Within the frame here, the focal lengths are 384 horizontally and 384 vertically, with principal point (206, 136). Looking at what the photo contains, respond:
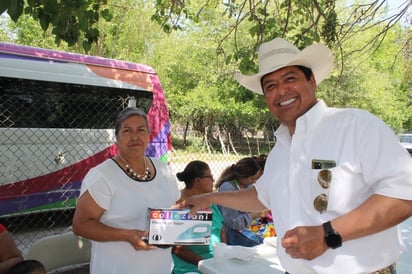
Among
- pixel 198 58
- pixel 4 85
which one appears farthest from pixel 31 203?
pixel 198 58

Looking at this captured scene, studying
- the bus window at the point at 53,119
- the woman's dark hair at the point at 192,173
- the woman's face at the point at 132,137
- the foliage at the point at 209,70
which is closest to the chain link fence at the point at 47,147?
the bus window at the point at 53,119

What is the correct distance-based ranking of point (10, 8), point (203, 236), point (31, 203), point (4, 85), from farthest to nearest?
point (31, 203) → point (4, 85) → point (203, 236) → point (10, 8)

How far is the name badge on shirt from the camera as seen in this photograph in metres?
1.36

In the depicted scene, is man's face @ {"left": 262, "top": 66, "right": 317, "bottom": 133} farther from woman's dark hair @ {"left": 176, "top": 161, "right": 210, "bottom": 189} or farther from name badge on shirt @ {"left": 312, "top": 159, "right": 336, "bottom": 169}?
woman's dark hair @ {"left": 176, "top": 161, "right": 210, "bottom": 189}

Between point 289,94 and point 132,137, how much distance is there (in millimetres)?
1056

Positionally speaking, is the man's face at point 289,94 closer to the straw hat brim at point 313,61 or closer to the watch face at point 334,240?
the straw hat brim at point 313,61

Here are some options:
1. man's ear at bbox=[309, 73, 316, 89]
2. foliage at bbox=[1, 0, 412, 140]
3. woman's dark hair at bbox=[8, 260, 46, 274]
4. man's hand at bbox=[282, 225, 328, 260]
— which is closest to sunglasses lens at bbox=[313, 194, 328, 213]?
man's hand at bbox=[282, 225, 328, 260]

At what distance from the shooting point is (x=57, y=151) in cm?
551

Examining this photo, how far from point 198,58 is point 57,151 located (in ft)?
40.2

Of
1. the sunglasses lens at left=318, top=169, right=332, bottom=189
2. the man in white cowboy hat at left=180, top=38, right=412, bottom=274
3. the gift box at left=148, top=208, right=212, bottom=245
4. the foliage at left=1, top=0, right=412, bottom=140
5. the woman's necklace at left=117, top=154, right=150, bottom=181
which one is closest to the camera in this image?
the man in white cowboy hat at left=180, top=38, right=412, bottom=274

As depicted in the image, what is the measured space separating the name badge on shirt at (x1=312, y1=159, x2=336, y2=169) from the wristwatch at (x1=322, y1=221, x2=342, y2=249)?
0.71ft

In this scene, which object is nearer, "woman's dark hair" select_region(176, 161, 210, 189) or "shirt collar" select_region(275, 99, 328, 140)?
"shirt collar" select_region(275, 99, 328, 140)

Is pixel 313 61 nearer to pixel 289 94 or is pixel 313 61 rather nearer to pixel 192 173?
pixel 289 94

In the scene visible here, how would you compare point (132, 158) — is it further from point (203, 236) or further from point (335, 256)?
point (335, 256)
